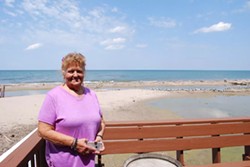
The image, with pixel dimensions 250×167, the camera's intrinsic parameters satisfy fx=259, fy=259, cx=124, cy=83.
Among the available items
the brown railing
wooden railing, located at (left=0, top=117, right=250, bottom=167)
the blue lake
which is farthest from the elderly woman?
the blue lake

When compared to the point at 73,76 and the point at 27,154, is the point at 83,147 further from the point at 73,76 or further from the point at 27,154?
the point at 73,76

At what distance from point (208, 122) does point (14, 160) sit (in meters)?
2.37

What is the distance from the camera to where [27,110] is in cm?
1378

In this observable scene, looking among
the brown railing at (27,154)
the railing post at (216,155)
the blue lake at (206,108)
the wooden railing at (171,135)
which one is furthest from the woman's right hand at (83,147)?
the blue lake at (206,108)

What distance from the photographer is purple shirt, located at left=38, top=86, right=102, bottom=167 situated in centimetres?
208

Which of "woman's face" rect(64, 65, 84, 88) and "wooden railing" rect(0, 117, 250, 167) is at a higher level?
"woman's face" rect(64, 65, 84, 88)

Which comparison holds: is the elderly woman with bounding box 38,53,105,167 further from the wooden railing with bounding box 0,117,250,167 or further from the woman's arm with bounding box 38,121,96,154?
the wooden railing with bounding box 0,117,250,167

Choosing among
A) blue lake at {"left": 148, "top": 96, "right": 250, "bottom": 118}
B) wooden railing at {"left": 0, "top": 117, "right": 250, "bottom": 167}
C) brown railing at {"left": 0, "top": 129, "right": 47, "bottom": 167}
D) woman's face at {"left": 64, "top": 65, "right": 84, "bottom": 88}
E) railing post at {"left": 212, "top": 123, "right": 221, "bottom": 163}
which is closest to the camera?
brown railing at {"left": 0, "top": 129, "right": 47, "bottom": 167}

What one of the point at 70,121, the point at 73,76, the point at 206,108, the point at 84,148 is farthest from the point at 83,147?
the point at 206,108

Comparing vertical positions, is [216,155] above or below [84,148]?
below

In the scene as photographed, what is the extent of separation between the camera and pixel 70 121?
2.09m

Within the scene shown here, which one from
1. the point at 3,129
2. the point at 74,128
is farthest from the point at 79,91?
the point at 3,129

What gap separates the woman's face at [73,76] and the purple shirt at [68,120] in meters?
0.09

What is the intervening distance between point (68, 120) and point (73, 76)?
40cm
